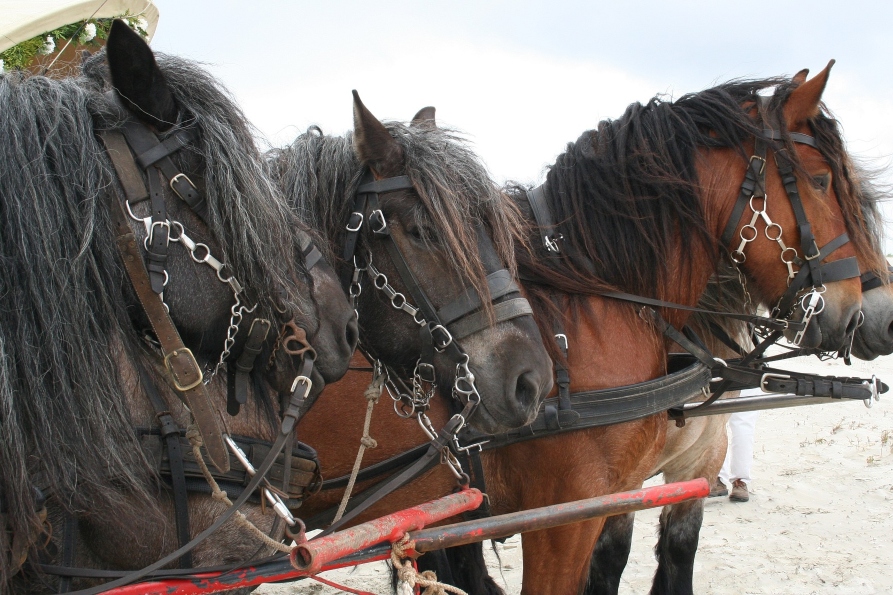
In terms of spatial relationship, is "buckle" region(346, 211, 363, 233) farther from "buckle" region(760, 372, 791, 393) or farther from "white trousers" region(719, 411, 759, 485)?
"white trousers" region(719, 411, 759, 485)

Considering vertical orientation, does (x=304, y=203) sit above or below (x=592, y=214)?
above

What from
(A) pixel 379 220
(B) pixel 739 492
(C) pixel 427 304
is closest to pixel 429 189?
(A) pixel 379 220

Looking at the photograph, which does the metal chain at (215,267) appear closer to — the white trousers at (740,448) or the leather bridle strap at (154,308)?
the leather bridle strap at (154,308)

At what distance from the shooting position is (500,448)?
2635 millimetres

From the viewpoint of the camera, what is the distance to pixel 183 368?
1567mm

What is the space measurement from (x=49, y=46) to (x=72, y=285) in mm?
1622

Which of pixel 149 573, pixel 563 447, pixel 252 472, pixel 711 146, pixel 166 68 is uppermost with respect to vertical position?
pixel 166 68

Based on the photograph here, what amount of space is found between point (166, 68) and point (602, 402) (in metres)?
1.79

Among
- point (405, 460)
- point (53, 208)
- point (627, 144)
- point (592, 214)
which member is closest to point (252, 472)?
point (53, 208)

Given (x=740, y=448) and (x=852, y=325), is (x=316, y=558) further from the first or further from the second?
(x=740, y=448)

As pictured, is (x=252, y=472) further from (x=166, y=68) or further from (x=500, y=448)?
(x=500, y=448)

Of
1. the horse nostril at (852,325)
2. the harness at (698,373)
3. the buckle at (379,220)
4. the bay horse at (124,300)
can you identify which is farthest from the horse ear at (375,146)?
the horse nostril at (852,325)

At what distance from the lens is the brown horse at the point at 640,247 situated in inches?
104

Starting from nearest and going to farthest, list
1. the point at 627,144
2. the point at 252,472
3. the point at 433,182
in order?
1. the point at 252,472
2. the point at 433,182
3. the point at 627,144
